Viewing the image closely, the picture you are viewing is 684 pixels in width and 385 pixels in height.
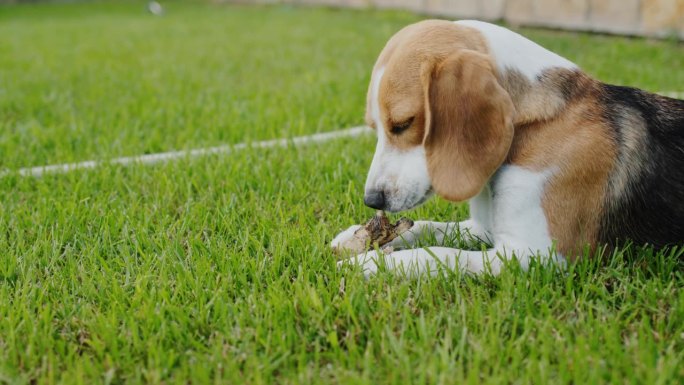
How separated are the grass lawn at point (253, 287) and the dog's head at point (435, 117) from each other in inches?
16.1

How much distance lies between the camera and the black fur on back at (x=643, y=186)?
2.98 metres

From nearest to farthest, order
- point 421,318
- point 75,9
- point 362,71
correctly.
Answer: point 421,318, point 362,71, point 75,9

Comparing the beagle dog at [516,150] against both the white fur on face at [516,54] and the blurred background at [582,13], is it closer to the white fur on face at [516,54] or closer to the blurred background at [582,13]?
the white fur on face at [516,54]

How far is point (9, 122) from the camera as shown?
6.15 m

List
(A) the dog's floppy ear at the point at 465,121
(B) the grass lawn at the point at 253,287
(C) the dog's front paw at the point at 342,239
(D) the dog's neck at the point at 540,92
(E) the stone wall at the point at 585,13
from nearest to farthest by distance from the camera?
(B) the grass lawn at the point at 253,287, (A) the dog's floppy ear at the point at 465,121, (D) the dog's neck at the point at 540,92, (C) the dog's front paw at the point at 342,239, (E) the stone wall at the point at 585,13

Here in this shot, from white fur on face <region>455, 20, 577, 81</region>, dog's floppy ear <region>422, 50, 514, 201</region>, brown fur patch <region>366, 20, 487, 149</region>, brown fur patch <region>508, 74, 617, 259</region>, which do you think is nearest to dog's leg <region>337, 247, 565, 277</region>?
brown fur patch <region>508, 74, 617, 259</region>

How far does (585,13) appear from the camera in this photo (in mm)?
10406

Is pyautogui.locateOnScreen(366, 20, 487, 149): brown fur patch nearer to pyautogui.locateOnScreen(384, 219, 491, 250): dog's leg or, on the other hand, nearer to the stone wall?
pyautogui.locateOnScreen(384, 219, 491, 250): dog's leg

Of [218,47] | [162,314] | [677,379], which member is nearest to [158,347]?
[162,314]

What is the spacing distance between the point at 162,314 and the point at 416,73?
1421 mm

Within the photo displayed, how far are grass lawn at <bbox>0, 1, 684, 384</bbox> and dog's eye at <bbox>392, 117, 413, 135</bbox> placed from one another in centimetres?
62

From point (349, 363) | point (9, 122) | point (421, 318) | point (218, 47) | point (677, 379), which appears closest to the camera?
point (677, 379)

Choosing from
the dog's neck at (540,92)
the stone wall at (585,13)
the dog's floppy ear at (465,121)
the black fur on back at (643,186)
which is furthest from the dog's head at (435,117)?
the stone wall at (585,13)

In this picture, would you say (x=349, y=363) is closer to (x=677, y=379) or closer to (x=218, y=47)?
(x=677, y=379)
